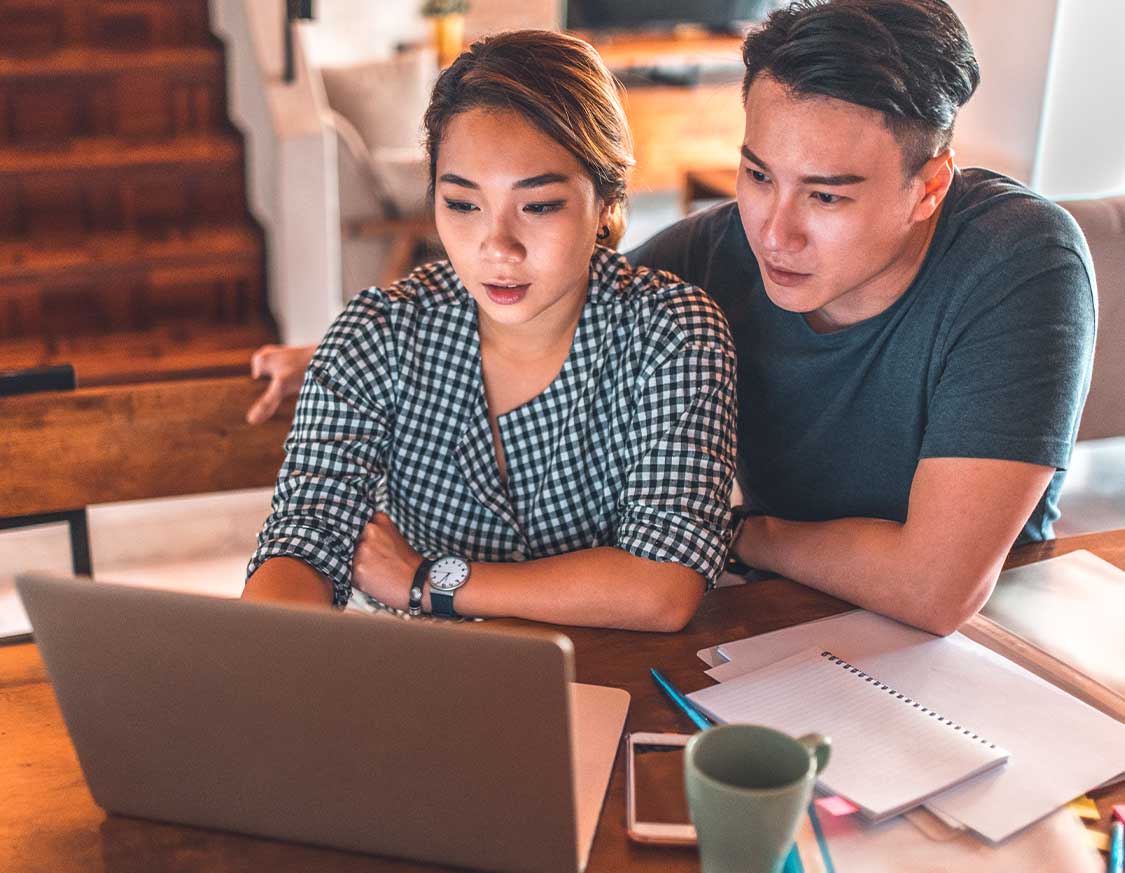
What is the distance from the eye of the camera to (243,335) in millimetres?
3521

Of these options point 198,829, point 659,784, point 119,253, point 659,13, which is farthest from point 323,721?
point 659,13

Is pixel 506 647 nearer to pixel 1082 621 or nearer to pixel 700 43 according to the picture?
pixel 1082 621

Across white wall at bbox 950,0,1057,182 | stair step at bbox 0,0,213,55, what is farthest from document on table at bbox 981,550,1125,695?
stair step at bbox 0,0,213,55

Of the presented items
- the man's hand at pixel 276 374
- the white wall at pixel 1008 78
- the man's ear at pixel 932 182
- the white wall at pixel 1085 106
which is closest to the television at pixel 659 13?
the white wall at pixel 1008 78

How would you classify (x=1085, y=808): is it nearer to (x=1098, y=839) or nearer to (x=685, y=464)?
(x=1098, y=839)

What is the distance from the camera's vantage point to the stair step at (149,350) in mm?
3223

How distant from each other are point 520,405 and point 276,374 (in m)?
0.31

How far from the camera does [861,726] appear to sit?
40.8 inches

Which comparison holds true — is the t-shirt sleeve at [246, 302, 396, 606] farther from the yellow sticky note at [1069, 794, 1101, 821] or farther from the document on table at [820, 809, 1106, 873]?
the yellow sticky note at [1069, 794, 1101, 821]

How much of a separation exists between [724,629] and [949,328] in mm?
431

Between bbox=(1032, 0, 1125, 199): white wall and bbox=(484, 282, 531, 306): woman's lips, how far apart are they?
2.18 m

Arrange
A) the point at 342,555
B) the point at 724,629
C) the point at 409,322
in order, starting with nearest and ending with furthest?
1. the point at 724,629
2. the point at 342,555
3. the point at 409,322

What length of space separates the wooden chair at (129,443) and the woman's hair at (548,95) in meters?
0.39

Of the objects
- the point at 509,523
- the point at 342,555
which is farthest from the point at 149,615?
the point at 509,523
